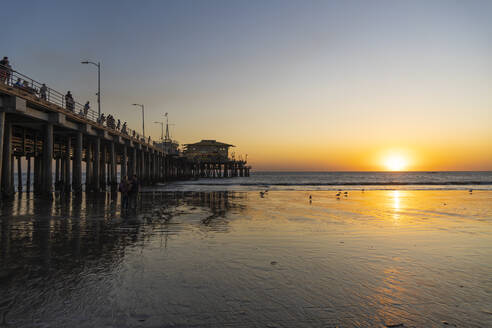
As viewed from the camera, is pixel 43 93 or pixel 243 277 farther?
pixel 43 93

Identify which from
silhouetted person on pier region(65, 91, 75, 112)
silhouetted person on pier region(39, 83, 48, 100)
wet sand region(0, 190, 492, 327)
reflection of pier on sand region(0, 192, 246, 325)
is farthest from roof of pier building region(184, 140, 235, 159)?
wet sand region(0, 190, 492, 327)

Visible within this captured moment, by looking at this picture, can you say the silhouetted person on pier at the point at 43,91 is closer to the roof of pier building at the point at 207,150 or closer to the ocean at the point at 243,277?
the ocean at the point at 243,277

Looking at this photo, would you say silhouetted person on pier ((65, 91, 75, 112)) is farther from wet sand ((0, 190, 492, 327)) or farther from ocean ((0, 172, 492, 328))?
ocean ((0, 172, 492, 328))

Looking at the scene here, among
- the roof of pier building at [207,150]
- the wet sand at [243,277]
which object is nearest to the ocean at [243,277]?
the wet sand at [243,277]

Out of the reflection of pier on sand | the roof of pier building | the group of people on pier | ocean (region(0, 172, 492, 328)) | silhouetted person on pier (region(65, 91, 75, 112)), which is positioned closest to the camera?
ocean (region(0, 172, 492, 328))

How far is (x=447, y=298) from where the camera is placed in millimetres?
5199

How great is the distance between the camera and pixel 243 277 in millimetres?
6227

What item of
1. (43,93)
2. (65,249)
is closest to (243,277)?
(65,249)

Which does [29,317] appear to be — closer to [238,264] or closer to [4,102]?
[238,264]

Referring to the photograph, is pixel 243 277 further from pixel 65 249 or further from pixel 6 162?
pixel 6 162

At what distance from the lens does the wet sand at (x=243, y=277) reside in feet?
14.8

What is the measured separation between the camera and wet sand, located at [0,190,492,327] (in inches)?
177

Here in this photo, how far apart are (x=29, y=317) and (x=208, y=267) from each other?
3201 millimetres

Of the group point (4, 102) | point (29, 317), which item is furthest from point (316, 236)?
point (4, 102)
